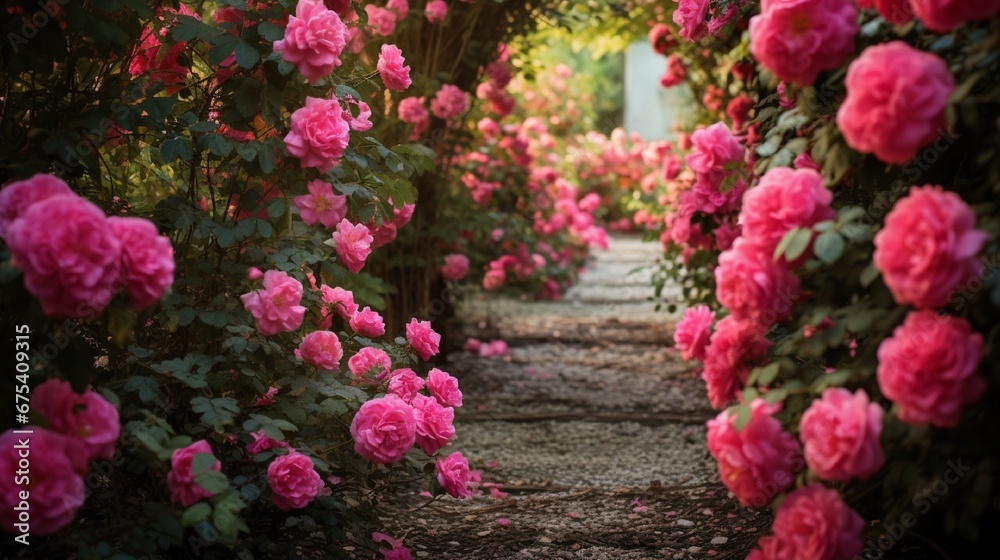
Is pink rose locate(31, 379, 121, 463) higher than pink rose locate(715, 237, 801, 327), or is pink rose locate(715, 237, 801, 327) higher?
pink rose locate(715, 237, 801, 327)

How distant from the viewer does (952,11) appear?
130cm

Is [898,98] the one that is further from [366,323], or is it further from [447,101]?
[447,101]

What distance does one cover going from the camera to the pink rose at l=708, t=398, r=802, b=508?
1.51 m

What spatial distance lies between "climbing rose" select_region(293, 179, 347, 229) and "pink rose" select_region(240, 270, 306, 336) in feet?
0.74

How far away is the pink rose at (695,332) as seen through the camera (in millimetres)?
2318

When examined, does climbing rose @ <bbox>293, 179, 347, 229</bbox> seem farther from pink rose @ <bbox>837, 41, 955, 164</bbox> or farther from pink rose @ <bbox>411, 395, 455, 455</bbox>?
A: pink rose @ <bbox>837, 41, 955, 164</bbox>

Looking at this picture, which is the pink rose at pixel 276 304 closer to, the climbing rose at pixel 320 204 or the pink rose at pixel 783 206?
the climbing rose at pixel 320 204

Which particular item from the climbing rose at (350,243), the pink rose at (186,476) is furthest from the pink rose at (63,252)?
the climbing rose at (350,243)

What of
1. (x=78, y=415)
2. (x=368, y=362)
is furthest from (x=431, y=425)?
(x=78, y=415)

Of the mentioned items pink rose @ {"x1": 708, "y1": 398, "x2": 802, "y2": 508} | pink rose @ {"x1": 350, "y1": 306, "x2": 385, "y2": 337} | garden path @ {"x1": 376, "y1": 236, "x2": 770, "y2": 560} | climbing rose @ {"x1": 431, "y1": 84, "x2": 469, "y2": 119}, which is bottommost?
garden path @ {"x1": 376, "y1": 236, "x2": 770, "y2": 560}

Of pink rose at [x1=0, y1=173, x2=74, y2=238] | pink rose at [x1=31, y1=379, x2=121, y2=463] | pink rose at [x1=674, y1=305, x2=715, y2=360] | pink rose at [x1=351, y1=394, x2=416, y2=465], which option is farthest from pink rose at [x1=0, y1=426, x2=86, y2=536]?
pink rose at [x1=674, y1=305, x2=715, y2=360]

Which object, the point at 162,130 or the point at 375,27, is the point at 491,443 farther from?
the point at 162,130

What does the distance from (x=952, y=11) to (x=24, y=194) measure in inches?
54.5

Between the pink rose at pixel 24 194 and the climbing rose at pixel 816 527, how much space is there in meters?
1.24
